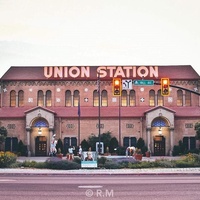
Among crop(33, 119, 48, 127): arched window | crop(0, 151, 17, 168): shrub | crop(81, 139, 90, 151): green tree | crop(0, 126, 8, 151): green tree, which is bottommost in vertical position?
crop(0, 151, 17, 168): shrub

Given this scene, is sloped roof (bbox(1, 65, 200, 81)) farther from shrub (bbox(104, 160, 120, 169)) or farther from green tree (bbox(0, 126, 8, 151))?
shrub (bbox(104, 160, 120, 169))

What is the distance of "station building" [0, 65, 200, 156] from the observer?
5909cm

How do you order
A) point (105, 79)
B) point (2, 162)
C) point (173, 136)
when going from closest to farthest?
point (2, 162), point (173, 136), point (105, 79)

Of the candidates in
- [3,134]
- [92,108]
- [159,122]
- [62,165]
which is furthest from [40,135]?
[62,165]

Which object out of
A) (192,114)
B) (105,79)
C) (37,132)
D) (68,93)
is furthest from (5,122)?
(192,114)

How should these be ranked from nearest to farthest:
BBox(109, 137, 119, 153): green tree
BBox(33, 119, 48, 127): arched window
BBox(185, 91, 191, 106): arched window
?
1. BBox(109, 137, 119, 153): green tree
2. BBox(33, 119, 48, 127): arched window
3. BBox(185, 91, 191, 106): arched window

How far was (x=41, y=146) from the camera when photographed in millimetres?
60031

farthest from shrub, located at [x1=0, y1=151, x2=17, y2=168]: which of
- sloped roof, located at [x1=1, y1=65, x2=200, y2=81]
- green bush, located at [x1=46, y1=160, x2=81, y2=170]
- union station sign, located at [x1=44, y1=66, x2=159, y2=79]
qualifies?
union station sign, located at [x1=44, y1=66, x2=159, y2=79]

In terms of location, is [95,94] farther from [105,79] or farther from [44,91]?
[44,91]

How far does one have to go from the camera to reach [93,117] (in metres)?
59.9

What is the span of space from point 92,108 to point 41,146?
9.28m

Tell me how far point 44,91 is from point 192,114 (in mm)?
22215

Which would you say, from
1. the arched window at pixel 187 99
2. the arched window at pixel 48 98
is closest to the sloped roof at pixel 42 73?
the arched window at pixel 48 98

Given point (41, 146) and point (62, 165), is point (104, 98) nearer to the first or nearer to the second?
point (41, 146)
